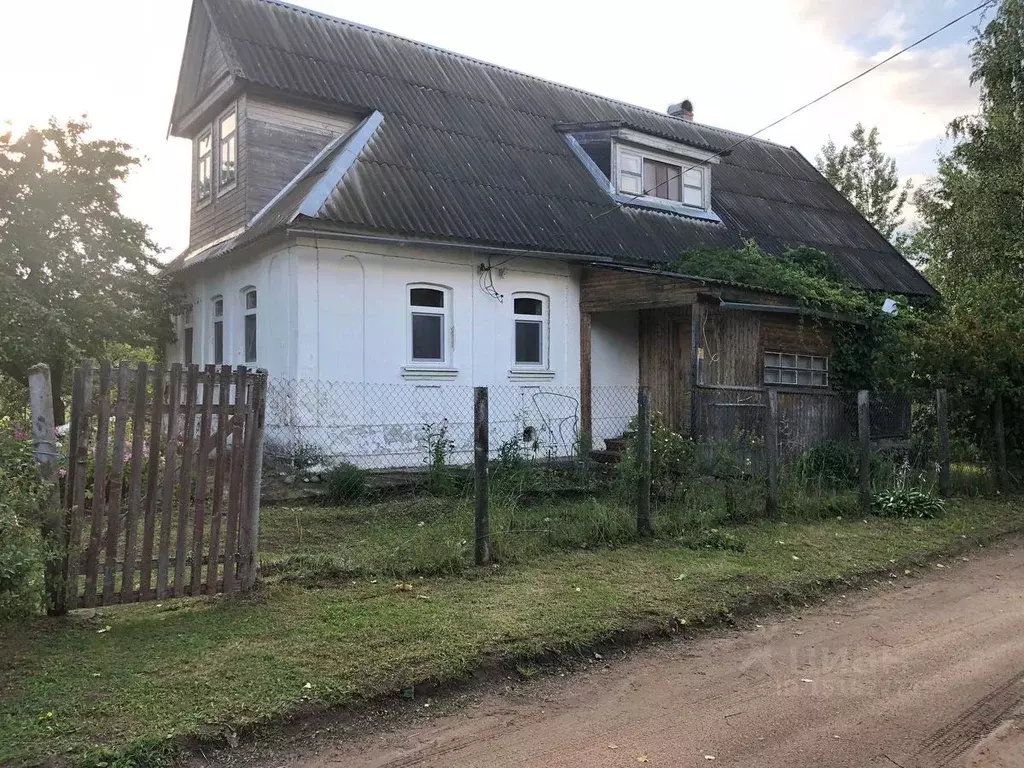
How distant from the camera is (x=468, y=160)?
47.1 feet

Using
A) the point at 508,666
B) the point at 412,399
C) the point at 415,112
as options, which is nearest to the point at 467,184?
the point at 415,112

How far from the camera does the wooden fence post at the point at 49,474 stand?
4.79 metres

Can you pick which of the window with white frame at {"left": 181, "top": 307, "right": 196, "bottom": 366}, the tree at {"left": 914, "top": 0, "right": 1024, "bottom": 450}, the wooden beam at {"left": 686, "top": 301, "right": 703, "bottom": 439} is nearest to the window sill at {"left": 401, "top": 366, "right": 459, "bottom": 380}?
the wooden beam at {"left": 686, "top": 301, "right": 703, "bottom": 439}

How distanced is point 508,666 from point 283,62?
12.9m

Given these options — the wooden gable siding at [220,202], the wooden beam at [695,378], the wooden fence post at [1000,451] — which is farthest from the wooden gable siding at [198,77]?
the wooden fence post at [1000,451]

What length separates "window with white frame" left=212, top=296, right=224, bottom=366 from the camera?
1467 cm

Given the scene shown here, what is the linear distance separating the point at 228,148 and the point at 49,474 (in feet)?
36.0

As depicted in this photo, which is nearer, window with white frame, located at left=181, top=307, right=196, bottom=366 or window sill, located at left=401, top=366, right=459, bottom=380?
window sill, located at left=401, top=366, right=459, bottom=380

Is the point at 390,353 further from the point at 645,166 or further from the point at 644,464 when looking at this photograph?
the point at 645,166

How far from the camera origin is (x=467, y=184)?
45.1ft

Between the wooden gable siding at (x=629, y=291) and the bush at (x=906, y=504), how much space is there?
3972mm

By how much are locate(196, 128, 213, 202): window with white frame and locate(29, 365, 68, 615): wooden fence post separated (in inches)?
440

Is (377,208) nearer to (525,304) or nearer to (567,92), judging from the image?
(525,304)

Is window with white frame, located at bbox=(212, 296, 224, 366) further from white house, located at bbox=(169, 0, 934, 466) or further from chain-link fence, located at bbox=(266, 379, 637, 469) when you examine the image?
chain-link fence, located at bbox=(266, 379, 637, 469)
